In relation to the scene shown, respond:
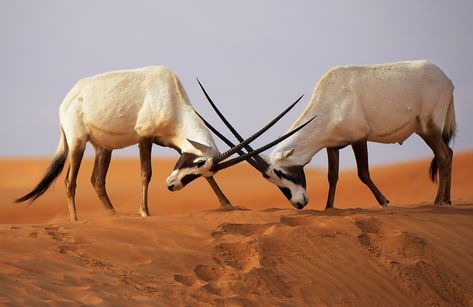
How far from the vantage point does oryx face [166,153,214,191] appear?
36.2ft

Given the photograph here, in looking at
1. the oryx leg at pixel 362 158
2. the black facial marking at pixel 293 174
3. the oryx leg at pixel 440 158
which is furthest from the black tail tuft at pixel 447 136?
the black facial marking at pixel 293 174

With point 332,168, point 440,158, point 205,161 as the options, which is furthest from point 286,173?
point 440,158

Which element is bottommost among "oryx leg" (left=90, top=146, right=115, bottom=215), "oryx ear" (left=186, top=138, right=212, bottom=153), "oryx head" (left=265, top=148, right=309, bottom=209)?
"oryx leg" (left=90, top=146, right=115, bottom=215)

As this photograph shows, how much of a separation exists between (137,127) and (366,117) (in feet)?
9.55

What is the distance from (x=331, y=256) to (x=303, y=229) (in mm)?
499

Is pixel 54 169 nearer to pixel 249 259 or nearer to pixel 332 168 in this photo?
pixel 332 168

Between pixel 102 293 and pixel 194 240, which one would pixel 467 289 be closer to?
pixel 194 240

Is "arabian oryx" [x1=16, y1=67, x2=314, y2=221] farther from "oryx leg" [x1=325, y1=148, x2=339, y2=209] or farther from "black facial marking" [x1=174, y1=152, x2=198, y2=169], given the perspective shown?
"oryx leg" [x1=325, y1=148, x2=339, y2=209]

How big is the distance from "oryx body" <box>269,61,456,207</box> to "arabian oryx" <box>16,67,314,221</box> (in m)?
0.39

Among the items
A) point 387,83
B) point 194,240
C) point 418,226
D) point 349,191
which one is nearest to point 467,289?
point 418,226

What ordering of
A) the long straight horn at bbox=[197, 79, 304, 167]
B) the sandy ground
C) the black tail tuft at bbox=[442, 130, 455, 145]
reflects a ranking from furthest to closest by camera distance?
the black tail tuft at bbox=[442, 130, 455, 145] < the long straight horn at bbox=[197, 79, 304, 167] < the sandy ground

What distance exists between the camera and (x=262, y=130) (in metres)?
11.2


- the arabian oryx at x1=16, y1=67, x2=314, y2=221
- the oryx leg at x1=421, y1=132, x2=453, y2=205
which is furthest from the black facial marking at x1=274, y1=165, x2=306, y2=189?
the oryx leg at x1=421, y1=132, x2=453, y2=205

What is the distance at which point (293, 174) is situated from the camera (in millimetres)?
11188
